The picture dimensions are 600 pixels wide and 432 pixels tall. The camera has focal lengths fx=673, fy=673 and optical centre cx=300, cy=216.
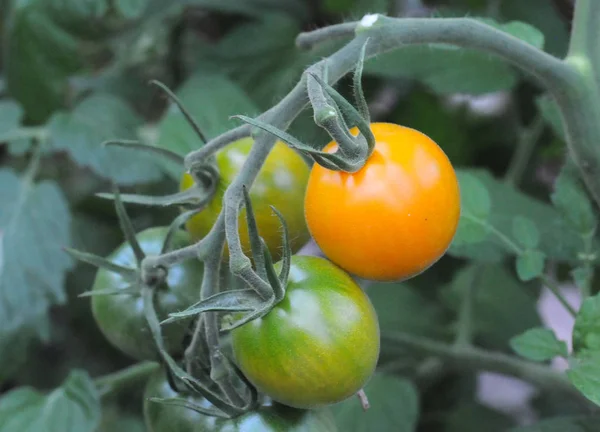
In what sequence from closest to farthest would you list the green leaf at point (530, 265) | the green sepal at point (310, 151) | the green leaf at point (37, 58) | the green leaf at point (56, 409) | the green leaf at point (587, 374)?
the green sepal at point (310, 151)
the green leaf at point (587, 374)
the green leaf at point (530, 265)
the green leaf at point (56, 409)
the green leaf at point (37, 58)

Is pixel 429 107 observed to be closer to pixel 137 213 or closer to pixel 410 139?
pixel 137 213

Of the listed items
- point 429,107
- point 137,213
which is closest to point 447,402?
point 429,107

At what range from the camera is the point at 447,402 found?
122 cm

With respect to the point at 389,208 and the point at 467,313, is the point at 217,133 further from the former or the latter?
the point at 389,208

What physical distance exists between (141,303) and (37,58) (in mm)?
641

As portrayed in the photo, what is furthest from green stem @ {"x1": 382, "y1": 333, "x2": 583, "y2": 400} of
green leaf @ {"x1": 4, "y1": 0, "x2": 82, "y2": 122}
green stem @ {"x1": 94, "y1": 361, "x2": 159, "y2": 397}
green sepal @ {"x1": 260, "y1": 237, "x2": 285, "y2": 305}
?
green leaf @ {"x1": 4, "y1": 0, "x2": 82, "y2": 122}

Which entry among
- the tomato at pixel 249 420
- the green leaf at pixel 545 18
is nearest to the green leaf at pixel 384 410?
the tomato at pixel 249 420

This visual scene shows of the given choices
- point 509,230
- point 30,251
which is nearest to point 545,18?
point 509,230

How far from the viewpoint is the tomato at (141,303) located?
62cm

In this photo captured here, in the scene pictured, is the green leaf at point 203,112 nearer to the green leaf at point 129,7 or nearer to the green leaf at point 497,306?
the green leaf at point 129,7

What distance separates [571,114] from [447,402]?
2.47ft

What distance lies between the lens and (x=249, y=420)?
53 cm

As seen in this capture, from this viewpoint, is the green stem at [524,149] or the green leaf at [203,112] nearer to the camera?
the green leaf at [203,112]

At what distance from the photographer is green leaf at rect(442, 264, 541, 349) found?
107 cm
